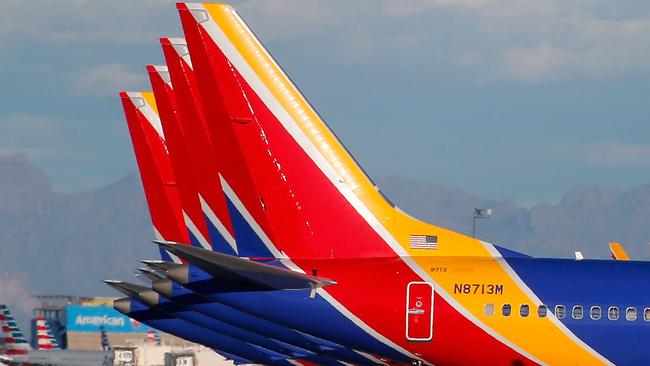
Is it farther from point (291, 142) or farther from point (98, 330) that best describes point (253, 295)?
point (98, 330)

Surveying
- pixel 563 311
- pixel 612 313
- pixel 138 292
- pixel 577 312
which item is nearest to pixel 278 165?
pixel 563 311

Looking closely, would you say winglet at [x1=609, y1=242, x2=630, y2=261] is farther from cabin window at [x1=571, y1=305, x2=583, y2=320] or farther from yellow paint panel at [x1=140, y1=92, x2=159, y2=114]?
yellow paint panel at [x1=140, y1=92, x2=159, y2=114]

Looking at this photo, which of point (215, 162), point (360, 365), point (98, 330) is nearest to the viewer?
point (215, 162)

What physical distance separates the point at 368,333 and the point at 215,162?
5.96 meters

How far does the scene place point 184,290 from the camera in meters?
39.0

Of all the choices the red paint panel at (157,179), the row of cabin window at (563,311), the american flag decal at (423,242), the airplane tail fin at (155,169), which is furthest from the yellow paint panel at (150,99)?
the row of cabin window at (563,311)

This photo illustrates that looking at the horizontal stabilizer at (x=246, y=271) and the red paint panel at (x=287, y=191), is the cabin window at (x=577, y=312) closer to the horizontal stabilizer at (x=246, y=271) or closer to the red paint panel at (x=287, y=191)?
the red paint panel at (x=287, y=191)

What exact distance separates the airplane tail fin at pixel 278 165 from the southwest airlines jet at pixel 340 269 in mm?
24

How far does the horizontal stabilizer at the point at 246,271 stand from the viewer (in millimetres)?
33375

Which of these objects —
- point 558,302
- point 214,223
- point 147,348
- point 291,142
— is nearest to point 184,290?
point 214,223

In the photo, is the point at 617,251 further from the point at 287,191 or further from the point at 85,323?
the point at 85,323

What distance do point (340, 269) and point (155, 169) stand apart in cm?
1491

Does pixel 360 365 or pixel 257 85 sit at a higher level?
pixel 257 85

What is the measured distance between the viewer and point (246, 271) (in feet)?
114
